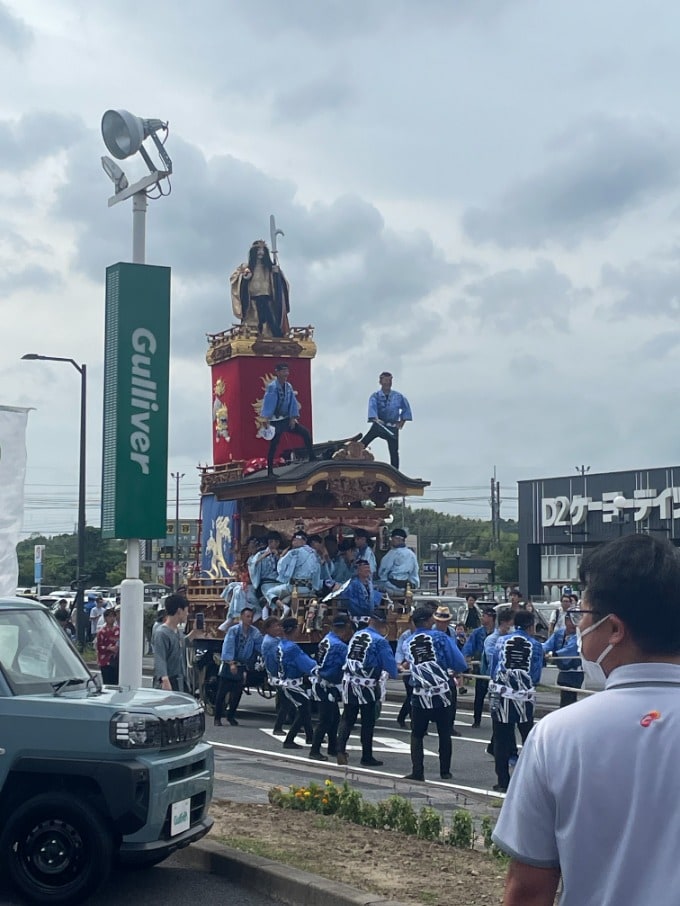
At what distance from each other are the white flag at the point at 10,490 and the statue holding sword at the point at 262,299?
47.4 ft

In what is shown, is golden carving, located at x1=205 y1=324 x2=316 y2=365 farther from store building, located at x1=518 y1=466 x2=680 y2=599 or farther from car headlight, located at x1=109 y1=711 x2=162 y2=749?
store building, located at x1=518 y1=466 x2=680 y2=599

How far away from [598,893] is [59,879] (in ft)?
17.5

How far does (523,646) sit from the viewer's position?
12906mm

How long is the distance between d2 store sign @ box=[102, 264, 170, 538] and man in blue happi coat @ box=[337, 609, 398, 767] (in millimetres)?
3950

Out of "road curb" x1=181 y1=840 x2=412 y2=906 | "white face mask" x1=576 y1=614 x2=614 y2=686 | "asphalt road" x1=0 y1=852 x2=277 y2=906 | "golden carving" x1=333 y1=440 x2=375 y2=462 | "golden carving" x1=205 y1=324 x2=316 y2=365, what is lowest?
"asphalt road" x1=0 y1=852 x2=277 y2=906

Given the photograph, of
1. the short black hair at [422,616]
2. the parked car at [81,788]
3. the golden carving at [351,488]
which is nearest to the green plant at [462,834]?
the parked car at [81,788]

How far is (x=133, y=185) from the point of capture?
1151 centimetres

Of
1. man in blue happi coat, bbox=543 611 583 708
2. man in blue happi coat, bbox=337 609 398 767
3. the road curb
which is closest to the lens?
the road curb

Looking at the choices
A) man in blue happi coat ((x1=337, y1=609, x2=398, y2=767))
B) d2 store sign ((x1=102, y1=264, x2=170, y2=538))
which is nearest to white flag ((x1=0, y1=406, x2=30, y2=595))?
d2 store sign ((x1=102, y1=264, x2=170, y2=538))

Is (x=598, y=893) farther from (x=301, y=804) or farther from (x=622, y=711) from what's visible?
(x=301, y=804)

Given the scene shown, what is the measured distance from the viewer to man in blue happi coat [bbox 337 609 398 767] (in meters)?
14.3

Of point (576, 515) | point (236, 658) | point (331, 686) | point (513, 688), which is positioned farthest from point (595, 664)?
point (576, 515)

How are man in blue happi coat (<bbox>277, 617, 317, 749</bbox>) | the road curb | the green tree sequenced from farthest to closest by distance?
the green tree → man in blue happi coat (<bbox>277, 617, 317, 749</bbox>) → the road curb

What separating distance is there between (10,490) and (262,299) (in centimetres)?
1490
